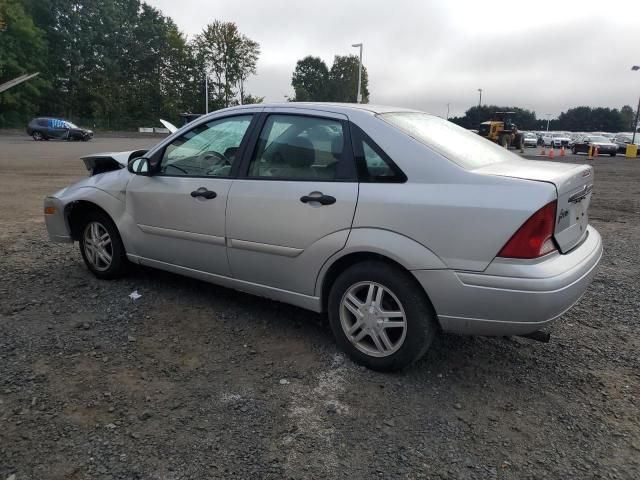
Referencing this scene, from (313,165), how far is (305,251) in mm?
564

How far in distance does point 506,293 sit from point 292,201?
1.43 metres

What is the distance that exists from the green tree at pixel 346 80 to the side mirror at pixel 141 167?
3400 inches

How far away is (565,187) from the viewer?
2.84 metres

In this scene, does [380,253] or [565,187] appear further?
[380,253]

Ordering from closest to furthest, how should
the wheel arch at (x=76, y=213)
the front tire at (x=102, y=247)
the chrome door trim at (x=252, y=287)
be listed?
the chrome door trim at (x=252, y=287), the front tire at (x=102, y=247), the wheel arch at (x=76, y=213)

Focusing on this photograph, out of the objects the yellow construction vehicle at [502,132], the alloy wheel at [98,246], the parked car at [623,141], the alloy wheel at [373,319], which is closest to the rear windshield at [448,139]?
the alloy wheel at [373,319]

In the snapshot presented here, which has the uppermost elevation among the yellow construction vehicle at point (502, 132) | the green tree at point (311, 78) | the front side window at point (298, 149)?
the green tree at point (311, 78)

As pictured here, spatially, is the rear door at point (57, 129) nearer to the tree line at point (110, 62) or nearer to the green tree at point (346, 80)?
the tree line at point (110, 62)

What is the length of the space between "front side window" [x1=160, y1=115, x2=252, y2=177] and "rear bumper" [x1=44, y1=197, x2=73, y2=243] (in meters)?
1.35

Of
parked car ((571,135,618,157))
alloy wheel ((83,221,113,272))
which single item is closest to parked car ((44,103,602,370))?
alloy wheel ((83,221,113,272))

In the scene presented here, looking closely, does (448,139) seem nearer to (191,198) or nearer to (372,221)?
(372,221)

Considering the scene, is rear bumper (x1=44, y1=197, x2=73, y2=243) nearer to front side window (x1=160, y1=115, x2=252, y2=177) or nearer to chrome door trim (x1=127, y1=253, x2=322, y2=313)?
chrome door trim (x1=127, y1=253, x2=322, y2=313)

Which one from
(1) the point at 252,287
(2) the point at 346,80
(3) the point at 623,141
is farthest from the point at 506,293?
(2) the point at 346,80

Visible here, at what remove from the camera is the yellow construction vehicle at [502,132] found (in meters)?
32.7
